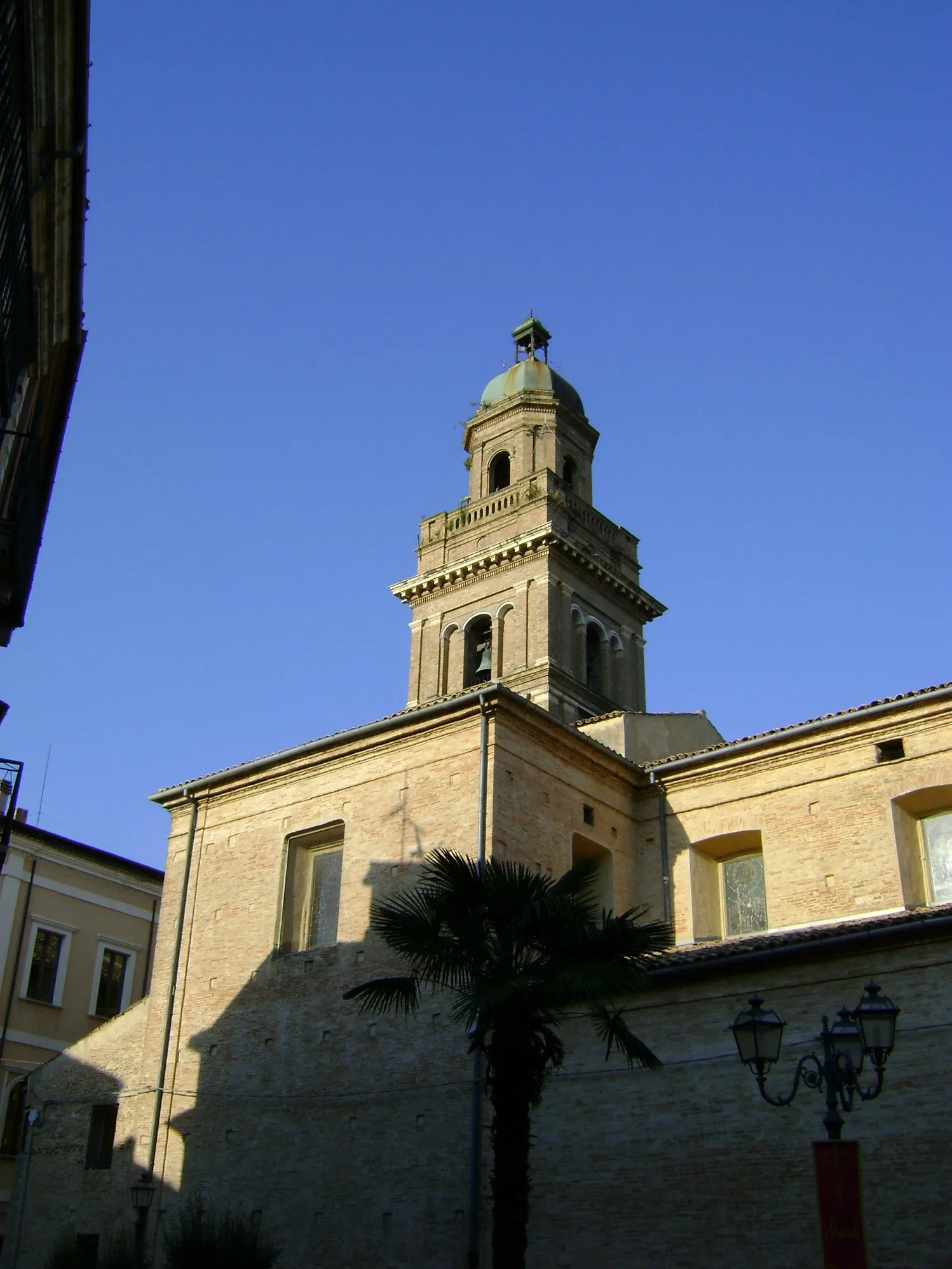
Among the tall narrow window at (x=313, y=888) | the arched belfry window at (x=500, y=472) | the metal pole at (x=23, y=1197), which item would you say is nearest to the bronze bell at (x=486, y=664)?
the arched belfry window at (x=500, y=472)

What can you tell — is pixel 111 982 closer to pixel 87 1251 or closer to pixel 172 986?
pixel 172 986

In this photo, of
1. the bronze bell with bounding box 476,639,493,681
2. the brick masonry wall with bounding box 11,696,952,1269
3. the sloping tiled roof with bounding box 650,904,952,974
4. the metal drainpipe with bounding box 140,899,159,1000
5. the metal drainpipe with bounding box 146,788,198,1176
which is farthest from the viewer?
the bronze bell with bounding box 476,639,493,681

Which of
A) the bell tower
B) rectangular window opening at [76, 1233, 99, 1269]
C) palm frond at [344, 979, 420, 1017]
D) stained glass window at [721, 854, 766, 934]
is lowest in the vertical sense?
rectangular window opening at [76, 1233, 99, 1269]

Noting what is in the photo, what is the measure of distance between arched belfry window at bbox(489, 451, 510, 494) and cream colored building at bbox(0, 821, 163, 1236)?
43.5 ft

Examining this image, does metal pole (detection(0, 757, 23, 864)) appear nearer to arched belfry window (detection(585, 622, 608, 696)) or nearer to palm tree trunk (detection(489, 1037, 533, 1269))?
palm tree trunk (detection(489, 1037, 533, 1269))

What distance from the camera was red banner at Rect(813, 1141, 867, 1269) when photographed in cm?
841

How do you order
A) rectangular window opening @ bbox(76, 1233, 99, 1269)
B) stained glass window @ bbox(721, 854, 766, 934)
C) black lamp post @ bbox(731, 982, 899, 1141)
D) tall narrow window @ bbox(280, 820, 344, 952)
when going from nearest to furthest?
black lamp post @ bbox(731, 982, 899, 1141) → rectangular window opening @ bbox(76, 1233, 99, 1269) → stained glass window @ bbox(721, 854, 766, 934) → tall narrow window @ bbox(280, 820, 344, 952)

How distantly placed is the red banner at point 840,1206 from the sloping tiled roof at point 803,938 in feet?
17.8

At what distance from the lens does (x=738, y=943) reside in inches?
648

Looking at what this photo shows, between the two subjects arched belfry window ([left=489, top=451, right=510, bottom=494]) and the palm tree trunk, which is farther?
arched belfry window ([left=489, top=451, right=510, bottom=494])

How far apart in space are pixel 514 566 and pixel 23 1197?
17635 mm

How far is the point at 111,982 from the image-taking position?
93.9ft

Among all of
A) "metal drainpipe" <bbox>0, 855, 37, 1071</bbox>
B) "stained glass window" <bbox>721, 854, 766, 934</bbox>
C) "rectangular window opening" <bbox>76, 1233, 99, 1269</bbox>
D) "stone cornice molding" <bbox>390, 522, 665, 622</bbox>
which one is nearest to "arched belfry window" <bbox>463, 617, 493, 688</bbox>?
"stone cornice molding" <bbox>390, 522, 665, 622</bbox>

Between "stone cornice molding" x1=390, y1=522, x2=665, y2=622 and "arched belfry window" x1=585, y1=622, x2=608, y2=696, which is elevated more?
"stone cornice molding" x1=390, y1=522, x2=665, y2=622
